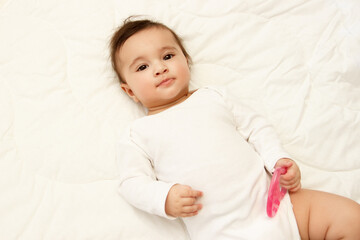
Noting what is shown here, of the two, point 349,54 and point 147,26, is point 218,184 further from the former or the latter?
point 349,54

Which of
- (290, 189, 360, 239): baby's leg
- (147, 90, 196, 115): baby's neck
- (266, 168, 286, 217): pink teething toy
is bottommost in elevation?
(290, 189, 360, 239): baby's leg

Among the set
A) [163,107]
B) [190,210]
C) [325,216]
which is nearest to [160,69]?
[163,107]

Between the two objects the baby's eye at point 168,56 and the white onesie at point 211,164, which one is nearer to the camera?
the white onesie at point 211,164

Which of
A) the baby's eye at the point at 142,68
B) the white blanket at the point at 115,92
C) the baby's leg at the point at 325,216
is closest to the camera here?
the baby's leg at the point at 325,216

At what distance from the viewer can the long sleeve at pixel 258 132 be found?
3.06 ft

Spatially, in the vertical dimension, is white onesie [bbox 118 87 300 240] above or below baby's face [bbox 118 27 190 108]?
below

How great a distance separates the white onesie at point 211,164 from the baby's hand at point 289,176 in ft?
0.08

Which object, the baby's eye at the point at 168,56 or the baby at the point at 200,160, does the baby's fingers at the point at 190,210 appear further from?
the baby's eye at the point at 168,56

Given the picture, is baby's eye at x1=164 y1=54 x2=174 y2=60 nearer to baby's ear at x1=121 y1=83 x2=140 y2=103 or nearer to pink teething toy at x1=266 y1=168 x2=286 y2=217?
baby's ear at x1=121 y1=83 x2=140 y2=103

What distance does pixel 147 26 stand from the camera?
1066 millimetres

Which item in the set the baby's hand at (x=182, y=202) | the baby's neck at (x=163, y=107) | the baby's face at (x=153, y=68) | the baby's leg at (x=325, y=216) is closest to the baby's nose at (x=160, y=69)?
the baby's face at (x=153, y=68)

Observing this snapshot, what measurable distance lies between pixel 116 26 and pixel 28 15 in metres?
0.30

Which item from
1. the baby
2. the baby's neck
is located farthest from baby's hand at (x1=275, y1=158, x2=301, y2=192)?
the baby's neck

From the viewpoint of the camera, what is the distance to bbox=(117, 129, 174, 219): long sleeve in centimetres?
85
